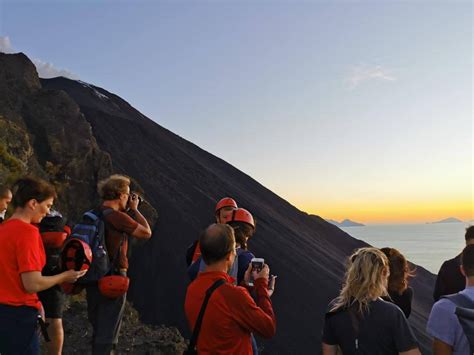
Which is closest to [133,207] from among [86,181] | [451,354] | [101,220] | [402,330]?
[101,220]

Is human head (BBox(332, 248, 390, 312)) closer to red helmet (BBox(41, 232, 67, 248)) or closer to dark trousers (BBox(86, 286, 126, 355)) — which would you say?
dark trousers (BBox(86, 286, 126, 355))

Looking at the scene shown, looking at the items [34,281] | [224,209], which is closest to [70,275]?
[34,281]

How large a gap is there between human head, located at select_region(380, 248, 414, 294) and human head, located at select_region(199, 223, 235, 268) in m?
1.82

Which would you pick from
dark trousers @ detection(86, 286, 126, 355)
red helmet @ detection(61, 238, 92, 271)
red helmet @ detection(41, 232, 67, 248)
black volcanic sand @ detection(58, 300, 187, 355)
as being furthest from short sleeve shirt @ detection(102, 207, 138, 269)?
black volcanic sand @ detection(58, 300, 187, 355)

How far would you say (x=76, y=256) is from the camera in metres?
3.63

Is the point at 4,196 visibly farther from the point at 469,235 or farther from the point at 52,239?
the point at 469,235

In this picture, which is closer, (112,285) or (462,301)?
(462,301)

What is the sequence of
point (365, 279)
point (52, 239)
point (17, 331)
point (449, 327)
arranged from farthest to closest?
point (52, 239)
point (17, 331)
point (365, 279)
point (449, 327)

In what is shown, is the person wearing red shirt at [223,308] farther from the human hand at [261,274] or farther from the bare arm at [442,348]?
the bare arm at [442,348]

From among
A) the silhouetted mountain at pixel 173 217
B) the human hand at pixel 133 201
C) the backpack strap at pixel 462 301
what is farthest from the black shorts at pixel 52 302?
the silhouetted mountain at pixel 173 217

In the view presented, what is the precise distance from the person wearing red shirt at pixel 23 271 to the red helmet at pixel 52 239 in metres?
1.02

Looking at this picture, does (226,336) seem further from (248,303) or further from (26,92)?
(26,92)

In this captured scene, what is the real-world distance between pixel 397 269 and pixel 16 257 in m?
3.00

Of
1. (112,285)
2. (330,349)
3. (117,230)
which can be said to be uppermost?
(117,230)
